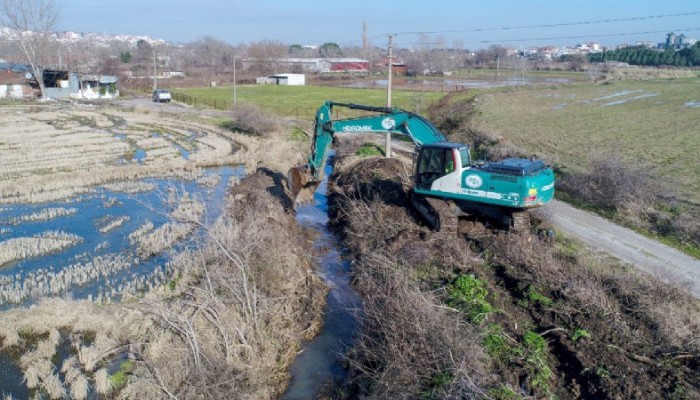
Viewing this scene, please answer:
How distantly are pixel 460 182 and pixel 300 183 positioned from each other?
5.80 m

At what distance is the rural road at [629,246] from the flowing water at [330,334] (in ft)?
22.4

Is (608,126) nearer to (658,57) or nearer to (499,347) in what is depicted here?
(499,347)

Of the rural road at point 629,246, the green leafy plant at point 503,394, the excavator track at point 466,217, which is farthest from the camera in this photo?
the excavator track at point 466,217

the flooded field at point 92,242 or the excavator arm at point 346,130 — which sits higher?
the excavator arm at point 346,130

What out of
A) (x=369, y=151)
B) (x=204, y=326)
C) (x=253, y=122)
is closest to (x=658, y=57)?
(x=253, y=122)

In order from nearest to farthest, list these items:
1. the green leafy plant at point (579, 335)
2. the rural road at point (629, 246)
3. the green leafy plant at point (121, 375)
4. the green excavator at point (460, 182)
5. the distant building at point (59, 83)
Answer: the green leafy plant at point (121, 375) < the green leafy plant at point (579, 335) < the rural road at point (629, 246) < the green excavator at point (460, 182) < the distant building at point (59, 83)

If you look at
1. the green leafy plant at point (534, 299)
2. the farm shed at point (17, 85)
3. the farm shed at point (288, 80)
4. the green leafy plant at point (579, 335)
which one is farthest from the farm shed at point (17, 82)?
the green leafy plant at point (579, 335)

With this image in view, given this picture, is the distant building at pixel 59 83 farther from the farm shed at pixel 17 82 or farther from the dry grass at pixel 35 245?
the dry grass at pixel 35 245

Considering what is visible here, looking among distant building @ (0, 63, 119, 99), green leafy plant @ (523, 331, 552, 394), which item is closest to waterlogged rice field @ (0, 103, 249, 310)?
green leafy plant @ (523, 331, 552, 394)

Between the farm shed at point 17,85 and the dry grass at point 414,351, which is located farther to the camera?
the farm shed at point 17,85

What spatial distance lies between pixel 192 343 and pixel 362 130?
10528 mm

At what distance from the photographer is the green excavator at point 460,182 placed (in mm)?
14961

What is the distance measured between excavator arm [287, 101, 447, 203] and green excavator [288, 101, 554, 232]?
3 cm

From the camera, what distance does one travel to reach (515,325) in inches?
437
